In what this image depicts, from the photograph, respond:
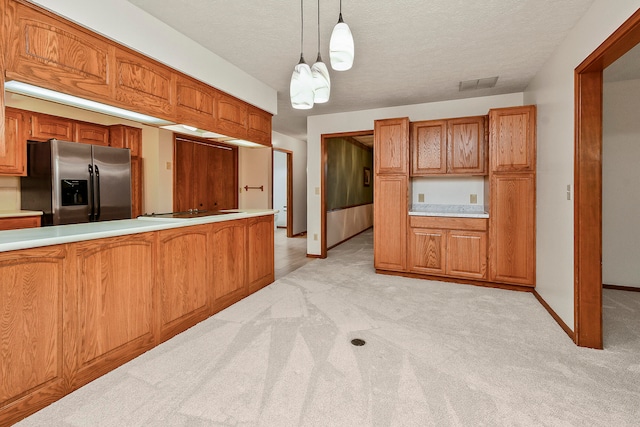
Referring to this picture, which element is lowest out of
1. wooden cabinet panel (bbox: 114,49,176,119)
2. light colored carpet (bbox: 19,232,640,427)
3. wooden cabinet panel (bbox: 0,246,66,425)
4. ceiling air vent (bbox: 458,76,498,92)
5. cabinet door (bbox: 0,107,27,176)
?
light colored carpet (bbox: 19,232,640,427)

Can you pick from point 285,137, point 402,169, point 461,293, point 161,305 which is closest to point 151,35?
point 161,305

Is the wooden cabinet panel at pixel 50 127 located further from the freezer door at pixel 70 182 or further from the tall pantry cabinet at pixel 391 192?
the tall pantry cabinet at pixel 391 192

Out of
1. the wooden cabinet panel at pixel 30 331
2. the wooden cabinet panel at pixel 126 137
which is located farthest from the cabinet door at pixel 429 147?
the wooden cabinet panel at pixel 30 331

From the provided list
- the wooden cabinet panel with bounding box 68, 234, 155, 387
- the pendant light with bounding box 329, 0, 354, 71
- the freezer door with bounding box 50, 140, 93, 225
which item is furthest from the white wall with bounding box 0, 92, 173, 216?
the pendant light with bounding box 329, 0, 354, 71

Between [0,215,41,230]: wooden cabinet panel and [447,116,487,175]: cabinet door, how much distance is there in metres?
4.75

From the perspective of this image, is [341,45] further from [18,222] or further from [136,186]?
[18,222]

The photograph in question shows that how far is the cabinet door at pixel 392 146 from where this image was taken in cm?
427

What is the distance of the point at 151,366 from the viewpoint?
2055mm

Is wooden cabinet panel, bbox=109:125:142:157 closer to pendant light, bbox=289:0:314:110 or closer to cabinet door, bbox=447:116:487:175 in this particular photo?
pendant light, bbox=289:0:314:110

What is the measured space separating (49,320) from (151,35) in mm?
2090

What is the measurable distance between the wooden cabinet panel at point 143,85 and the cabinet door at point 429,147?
123 inches

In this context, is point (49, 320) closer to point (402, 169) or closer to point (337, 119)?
point (402, 169)

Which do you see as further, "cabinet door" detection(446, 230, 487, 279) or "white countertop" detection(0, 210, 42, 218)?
"cabinet door" detection(446, 230, 487, 279)

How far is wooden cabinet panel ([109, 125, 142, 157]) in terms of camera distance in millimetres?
3006
